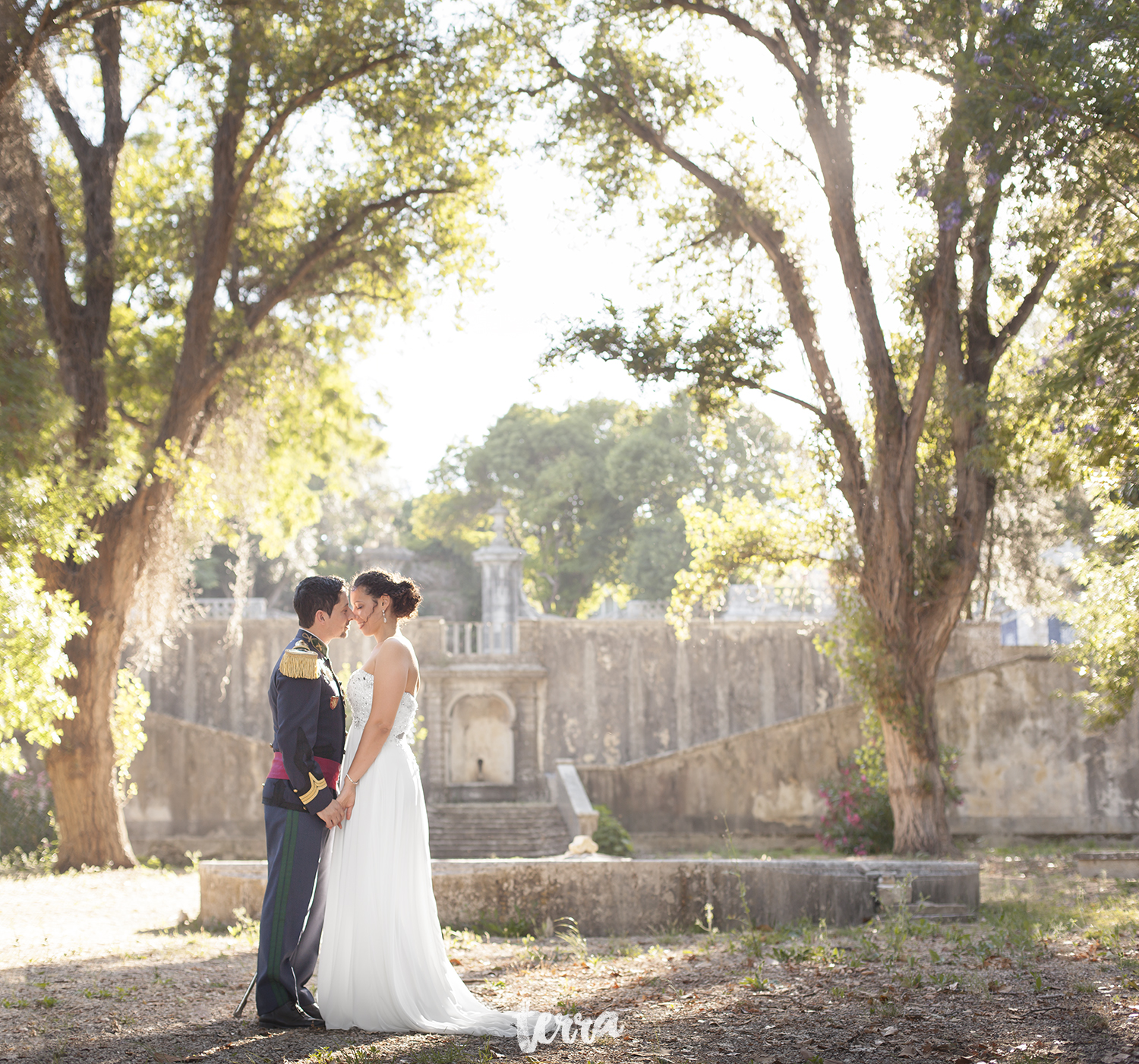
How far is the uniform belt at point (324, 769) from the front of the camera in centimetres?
461

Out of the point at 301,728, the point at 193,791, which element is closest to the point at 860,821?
the point at 193,791

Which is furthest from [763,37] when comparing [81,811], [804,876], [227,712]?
[227,712]

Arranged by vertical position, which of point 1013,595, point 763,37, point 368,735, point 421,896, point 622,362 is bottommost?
point 421,896

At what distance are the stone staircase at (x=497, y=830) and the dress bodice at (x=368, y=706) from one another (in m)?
10.6

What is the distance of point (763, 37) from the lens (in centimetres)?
1114

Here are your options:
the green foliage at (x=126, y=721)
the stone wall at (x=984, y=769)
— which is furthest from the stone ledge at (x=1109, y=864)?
the green foliage at (x=126, y=721)

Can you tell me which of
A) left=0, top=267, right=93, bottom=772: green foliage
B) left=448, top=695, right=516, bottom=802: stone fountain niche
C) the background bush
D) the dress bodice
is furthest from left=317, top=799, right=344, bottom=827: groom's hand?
left=448, top=695, right=516, bottom=802: stone fountain niche

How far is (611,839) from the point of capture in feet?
47.0

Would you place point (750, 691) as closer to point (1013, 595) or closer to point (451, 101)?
point (1013, 595)

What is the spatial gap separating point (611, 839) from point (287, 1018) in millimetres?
10284

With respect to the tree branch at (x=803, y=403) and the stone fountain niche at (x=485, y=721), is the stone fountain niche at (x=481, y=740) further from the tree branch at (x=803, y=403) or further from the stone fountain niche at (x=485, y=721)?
the tree branch at (x=803, y=403)

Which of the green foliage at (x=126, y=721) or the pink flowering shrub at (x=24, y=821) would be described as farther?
the pink flowering shrub at (x=24, y=821)

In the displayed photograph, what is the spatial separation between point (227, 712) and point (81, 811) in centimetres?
800

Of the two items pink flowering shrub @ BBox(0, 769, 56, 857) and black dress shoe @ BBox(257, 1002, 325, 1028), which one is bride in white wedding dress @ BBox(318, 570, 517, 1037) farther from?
pink flowering shrub @ BBox(0, 769, 56, 857)
